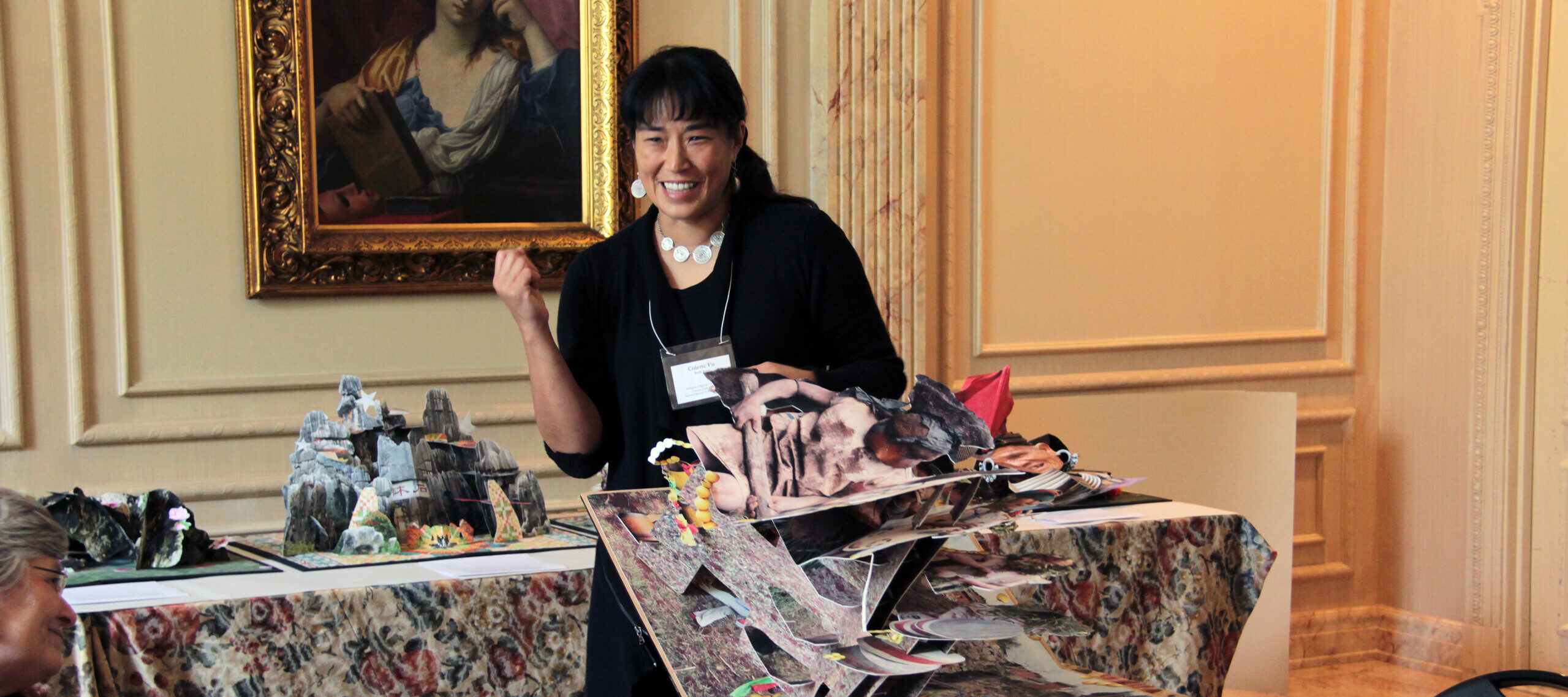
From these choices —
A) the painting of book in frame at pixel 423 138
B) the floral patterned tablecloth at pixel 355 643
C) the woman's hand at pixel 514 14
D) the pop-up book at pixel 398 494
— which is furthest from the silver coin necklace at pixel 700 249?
the woman's hand at pixel 514 14

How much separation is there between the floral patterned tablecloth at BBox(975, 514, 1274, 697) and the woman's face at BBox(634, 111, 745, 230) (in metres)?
1.14

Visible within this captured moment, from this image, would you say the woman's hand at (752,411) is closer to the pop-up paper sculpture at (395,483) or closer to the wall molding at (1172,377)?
the pop-up paper sculpture at (395,483)

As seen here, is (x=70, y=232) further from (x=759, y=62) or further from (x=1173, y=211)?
(x=1173, y=211)

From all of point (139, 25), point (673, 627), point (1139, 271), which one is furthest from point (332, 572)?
point (1139, 271)

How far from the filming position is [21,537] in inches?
56.2

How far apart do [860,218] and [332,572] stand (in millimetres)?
2146

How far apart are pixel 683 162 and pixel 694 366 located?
260 millimetres

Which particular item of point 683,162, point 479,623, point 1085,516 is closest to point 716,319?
point 683,162

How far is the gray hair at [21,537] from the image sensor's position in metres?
1.42

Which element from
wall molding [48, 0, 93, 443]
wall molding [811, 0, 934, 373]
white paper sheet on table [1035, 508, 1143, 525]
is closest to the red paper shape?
white paper sheet on table [1035, 508, 1143, 525]

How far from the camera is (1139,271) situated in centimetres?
421

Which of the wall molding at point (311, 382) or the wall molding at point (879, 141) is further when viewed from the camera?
the wall molding at point (879, 141)

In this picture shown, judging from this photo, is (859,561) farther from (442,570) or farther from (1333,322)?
(1333,322)

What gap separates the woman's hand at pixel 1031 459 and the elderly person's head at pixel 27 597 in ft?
3.80
